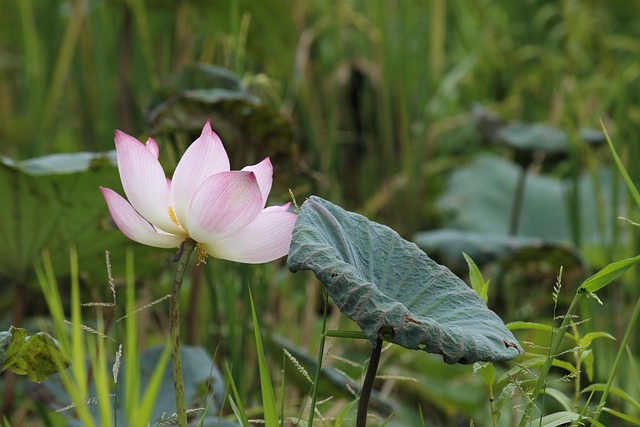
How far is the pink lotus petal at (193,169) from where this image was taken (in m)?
0.67

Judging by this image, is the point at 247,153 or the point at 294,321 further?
the point at 294,321

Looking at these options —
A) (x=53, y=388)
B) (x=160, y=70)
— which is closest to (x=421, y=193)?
(x=160, y=70)

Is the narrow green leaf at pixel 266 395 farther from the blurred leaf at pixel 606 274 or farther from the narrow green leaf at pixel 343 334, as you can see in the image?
the blurred leaf at pixel 606 274

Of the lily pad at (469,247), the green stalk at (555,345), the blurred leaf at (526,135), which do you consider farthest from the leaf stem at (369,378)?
the blurred leaf at (526,135)

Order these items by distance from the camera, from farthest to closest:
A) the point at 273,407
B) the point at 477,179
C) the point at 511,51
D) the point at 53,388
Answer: the point at 511,51
the point at 477,179
the point at 53,388
the point at 273,407

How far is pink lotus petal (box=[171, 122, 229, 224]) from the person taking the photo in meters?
0.67

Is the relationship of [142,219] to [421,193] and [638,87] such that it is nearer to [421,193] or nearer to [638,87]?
[421,193]

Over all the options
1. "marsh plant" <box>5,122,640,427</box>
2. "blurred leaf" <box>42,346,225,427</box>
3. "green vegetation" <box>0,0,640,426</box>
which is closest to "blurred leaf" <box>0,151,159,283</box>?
"green vegetation" <box>0,0,640,426</box>

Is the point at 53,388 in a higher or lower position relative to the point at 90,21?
lower

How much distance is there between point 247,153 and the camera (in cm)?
152

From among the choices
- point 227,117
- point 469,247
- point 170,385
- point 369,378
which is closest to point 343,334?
point 369,378

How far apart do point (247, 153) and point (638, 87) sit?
2.32 m

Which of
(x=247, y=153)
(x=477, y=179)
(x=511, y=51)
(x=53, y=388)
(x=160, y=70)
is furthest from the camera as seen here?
(x=511, y=51)

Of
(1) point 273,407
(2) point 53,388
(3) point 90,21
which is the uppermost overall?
(3) point 90,21
